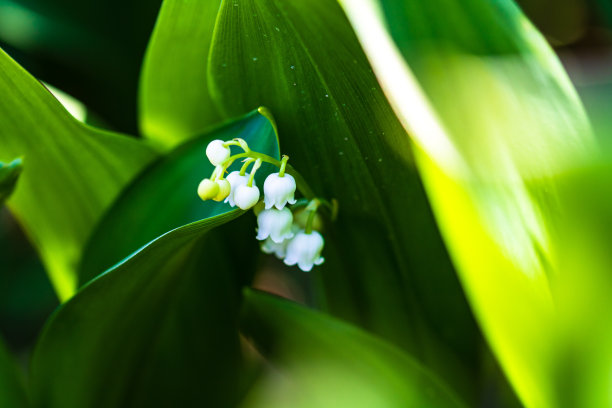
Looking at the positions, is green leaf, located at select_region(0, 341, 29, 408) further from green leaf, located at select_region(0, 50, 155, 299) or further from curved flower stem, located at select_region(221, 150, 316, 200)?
curved flower stem, located at select_region(221, 150, 316, 200)

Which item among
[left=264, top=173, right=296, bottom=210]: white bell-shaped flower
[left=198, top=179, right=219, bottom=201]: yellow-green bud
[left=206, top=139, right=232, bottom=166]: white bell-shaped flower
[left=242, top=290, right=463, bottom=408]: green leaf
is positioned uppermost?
[left=206, top=139, right=232, bottom=166]: white bell-shaped flower

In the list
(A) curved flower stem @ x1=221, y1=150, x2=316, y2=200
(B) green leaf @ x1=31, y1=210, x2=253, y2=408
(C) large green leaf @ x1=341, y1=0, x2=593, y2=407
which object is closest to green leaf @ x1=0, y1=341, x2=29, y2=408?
(B) green leaf @ x1=31, y1=210, x2=253, y2=408

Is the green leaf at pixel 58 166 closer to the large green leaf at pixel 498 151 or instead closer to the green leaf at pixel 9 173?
the green leaf at pixel 9 173

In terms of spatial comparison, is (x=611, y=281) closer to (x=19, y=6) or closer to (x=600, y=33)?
(x=600, y=33)

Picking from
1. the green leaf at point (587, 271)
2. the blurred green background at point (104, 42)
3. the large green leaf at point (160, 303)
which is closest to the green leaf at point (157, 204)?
the large green leaf at point (160, 303)

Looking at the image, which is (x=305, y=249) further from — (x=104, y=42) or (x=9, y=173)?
(x=104, y=42)

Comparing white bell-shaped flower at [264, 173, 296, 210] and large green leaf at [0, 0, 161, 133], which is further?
large green leaf at [0, 0, 161, 133]
